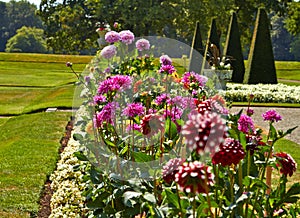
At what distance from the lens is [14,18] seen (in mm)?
55625

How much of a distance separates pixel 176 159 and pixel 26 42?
156 feet

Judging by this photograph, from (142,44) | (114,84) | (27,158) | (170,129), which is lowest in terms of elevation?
(27,158)

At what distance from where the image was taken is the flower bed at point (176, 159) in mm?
1508

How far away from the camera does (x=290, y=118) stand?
975 centimetres

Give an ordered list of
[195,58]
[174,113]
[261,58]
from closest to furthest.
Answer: [174,113]
[261,58]
[195,58]

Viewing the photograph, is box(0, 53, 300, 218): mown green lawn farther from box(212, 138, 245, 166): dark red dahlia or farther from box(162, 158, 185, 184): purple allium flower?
box(212, 138, 245, 166): dark red dahlia

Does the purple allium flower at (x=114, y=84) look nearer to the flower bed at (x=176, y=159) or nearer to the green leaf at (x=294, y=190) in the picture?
the flower bed at (x=176, y=159)

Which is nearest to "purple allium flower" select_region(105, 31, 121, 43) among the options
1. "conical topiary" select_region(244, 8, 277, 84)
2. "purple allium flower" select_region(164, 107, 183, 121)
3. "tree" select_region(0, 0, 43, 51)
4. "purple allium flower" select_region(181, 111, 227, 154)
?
"purple allium flower" select_region(164, 107, 183, 121)

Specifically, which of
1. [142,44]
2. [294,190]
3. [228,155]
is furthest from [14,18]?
[228,155]

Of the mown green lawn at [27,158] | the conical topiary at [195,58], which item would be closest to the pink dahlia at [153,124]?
the mown green lawn at [27,158]

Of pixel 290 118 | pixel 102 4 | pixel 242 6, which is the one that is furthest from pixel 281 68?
pixel 290 118

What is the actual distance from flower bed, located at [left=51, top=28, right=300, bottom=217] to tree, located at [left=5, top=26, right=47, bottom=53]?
45.4 meters

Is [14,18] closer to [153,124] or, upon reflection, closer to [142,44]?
[142,44]

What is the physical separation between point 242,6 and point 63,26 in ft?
31.8
